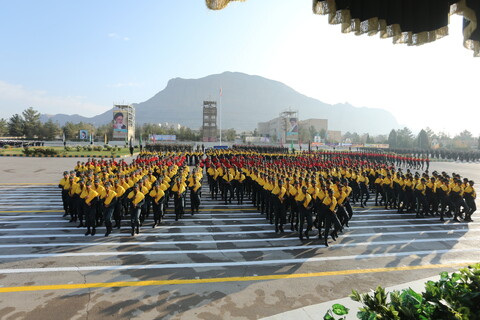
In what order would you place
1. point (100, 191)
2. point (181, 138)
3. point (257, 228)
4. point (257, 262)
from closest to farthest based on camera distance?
point (257, 262), point (100, 191), point (257, 228), point (181, 138)

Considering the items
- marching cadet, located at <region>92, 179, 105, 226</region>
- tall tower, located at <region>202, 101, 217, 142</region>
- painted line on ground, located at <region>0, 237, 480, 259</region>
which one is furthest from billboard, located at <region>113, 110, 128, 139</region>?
painted line on ground, located at <region>0, 237, 480, 259</region>

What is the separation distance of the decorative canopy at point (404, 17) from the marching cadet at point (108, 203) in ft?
23.7

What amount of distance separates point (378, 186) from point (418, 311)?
11.7m

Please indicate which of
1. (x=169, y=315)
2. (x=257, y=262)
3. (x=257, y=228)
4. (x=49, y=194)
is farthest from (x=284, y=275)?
(x=49, y=194)

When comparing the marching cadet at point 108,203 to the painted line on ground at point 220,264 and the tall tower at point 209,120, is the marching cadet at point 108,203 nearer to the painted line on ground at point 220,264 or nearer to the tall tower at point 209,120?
the painted line on ground at point 220,264

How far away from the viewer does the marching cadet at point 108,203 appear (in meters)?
7.92

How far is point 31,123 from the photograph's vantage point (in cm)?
8025

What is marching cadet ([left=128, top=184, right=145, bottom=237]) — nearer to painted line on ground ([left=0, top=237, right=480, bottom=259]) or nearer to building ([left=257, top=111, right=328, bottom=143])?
painted line on ground ([left=0, top=237, right=480, bottom=259])

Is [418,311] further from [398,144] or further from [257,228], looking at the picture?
[398,144]

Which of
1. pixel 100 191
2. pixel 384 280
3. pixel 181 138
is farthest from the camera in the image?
pixel 181 138

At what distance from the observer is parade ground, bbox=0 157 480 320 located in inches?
185

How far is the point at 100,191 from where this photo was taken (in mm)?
8273

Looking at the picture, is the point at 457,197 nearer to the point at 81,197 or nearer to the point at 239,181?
the point at 239,181

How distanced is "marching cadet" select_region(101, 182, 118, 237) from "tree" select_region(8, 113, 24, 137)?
90.9 metres
